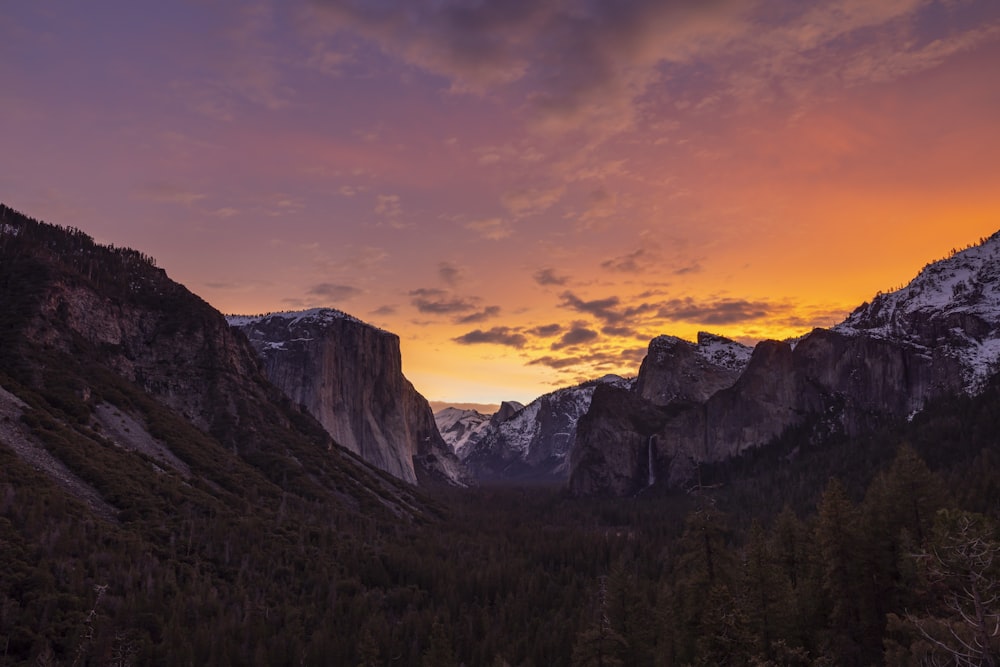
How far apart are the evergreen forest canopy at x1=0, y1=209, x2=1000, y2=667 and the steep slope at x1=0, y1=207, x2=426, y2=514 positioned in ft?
2.64

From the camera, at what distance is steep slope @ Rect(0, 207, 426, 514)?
11144cm

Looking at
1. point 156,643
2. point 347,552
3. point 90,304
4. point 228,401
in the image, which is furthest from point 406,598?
point 90,304

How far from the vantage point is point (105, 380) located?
135 metres

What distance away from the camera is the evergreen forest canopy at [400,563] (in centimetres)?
4200

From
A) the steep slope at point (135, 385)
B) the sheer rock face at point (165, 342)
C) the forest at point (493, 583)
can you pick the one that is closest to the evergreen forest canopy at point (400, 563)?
the forest at point (493, 583)

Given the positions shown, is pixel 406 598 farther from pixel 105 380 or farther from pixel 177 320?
pixel 177 320

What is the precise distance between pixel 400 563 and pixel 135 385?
7762 cm

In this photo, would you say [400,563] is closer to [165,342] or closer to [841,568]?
[841,568]

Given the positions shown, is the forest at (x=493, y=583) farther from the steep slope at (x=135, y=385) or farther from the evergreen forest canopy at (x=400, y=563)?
the steep slope at (x=135, y=385)

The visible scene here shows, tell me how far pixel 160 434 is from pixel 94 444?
2265 cm

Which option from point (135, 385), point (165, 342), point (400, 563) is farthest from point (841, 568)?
point (165, 342)

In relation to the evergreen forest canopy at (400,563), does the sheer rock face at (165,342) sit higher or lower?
higher

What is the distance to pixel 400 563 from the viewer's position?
115438 mm

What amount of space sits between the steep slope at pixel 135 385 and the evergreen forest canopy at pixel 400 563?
2.64 ft
